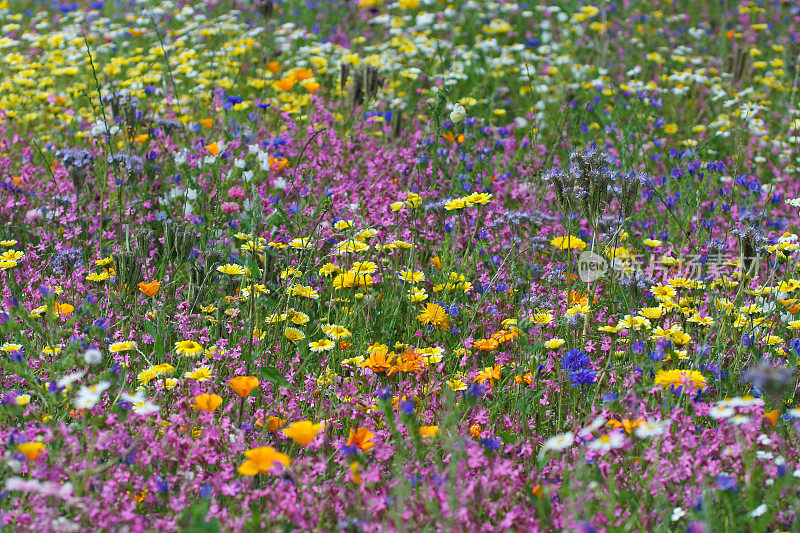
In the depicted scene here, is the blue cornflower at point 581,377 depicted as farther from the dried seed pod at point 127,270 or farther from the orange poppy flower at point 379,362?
the dried seed pod at point 127,270

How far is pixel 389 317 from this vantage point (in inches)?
122

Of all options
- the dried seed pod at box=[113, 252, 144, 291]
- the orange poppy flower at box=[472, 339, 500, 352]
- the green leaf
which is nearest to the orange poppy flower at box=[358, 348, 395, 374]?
the orange poppy flower at box=[472, 339, 500, 352]

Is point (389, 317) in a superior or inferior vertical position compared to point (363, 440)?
inferior

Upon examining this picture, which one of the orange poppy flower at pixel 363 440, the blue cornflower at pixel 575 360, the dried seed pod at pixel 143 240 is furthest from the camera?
the dried seed pod at pixel 143 240

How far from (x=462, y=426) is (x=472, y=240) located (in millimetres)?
1475

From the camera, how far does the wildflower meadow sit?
6.33 ft

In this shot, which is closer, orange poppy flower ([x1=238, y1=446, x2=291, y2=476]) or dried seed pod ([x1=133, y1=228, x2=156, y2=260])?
orange poppy flower ([x1=238, y1=446, x2=291, y2=476])

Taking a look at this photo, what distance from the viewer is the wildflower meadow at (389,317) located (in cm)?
193

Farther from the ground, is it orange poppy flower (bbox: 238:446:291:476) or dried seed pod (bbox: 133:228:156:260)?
orange poppy flower (bbox: 238:446:291:476)

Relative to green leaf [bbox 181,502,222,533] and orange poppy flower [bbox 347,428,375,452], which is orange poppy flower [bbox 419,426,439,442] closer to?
orange poppy flower [bbox 347,428,375,452]

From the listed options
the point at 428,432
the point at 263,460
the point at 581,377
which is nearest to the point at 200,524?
the point at 263,460

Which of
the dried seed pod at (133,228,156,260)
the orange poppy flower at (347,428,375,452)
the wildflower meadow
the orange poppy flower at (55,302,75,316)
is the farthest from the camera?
the dried seed pod at (133,228,156,260)

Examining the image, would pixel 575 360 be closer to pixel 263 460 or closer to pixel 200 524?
pixel 263 460

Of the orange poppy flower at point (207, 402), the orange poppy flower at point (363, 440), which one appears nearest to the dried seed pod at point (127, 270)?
the orange poppy flower at point (207, 402)
